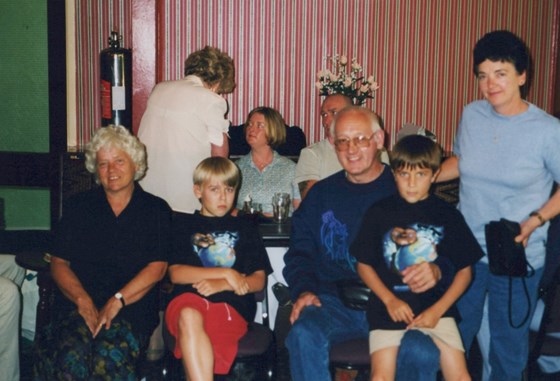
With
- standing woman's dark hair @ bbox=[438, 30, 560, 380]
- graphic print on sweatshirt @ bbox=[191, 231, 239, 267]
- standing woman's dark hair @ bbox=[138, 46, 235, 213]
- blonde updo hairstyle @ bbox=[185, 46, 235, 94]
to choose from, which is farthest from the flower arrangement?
graphic print on sweatshirt @ bbox=[191, 231, 239, 267]

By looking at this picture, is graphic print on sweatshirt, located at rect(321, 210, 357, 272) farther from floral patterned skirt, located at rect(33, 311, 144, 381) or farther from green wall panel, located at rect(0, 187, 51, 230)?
green wall panel, located at rect(0, 187, 51, 230)

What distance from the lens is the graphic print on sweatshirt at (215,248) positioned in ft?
8.89

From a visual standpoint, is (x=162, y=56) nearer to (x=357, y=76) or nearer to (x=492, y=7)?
(x=357, y=76)

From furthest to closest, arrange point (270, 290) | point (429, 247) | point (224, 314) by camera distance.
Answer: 1. point (270, 290)
2. point (224, 314)
3. point (429, 247)

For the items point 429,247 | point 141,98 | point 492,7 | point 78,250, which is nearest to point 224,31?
point 141,98

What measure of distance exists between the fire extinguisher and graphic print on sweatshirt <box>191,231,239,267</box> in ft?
8.93

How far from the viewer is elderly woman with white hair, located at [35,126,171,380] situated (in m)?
2.55

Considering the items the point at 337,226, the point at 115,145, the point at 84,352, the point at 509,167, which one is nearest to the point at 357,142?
the point at 337,226

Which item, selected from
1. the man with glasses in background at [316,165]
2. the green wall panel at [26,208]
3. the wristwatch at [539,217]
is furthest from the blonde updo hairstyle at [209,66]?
the green wall panel at [26,208]

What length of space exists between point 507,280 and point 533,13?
4146 millimetres

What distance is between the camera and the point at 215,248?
272 centimetres

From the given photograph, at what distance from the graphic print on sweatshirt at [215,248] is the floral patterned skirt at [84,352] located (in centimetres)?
40

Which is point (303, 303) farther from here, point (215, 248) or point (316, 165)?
point (316, 165)

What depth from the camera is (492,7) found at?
5934 millimetres
